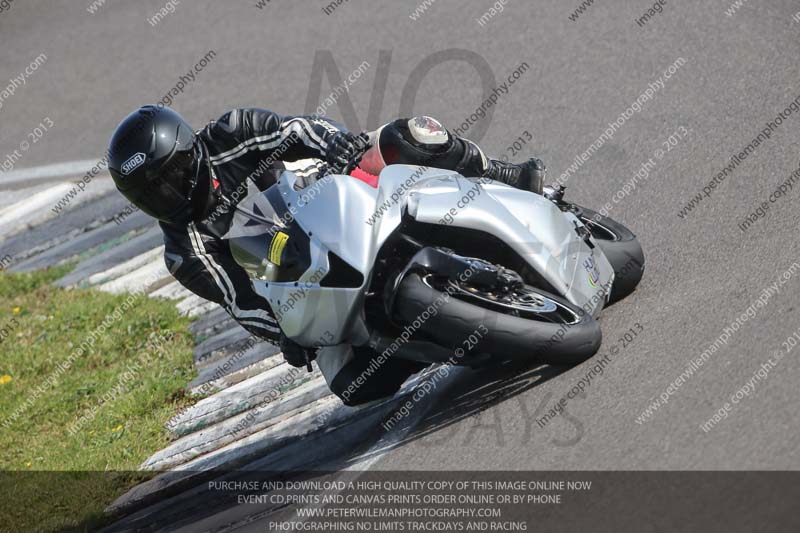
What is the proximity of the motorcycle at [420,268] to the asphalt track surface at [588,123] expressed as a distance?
36 cm

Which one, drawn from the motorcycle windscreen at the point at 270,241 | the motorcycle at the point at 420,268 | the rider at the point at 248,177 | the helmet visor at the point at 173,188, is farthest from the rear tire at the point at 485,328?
the helmet visor at the point at 173,188

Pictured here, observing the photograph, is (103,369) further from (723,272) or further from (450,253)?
(723,272)

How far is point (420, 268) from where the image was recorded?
4.66 meters

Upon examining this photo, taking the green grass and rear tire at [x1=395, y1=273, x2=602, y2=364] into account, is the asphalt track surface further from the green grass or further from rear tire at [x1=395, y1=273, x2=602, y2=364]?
the green grass

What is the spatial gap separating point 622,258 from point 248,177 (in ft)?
7.08

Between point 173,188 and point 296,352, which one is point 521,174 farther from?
point 173,188

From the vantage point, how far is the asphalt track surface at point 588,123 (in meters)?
4.47

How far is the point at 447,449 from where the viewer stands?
487 centimetres

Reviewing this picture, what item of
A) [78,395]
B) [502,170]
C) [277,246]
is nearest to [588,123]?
[502,170]

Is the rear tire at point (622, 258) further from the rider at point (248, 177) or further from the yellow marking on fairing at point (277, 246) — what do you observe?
the yellow marking on fairing at point (277, 246)

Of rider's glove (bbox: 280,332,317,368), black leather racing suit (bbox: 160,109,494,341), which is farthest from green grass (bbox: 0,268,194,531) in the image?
rider's glove (bbox: 280,332,317,368)

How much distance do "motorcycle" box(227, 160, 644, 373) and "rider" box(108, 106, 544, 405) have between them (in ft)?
0.91

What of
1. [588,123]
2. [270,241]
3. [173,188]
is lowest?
[173,188]

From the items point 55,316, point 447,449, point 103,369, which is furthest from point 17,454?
point 447,449
